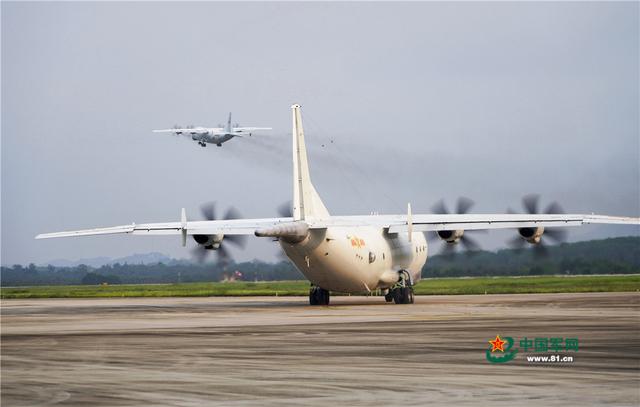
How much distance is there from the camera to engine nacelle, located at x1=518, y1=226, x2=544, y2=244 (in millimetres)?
51094

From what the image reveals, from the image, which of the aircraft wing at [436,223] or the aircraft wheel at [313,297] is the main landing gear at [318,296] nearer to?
the aircraft wheel at [313,297]

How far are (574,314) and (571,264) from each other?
3586 centimetres

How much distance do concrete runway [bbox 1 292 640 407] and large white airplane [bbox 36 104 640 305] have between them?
368 inches

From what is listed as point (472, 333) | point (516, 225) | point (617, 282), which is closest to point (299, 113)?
point (516, 225)

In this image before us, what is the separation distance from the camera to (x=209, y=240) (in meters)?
51.8

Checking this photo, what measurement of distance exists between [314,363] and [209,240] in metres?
32.1

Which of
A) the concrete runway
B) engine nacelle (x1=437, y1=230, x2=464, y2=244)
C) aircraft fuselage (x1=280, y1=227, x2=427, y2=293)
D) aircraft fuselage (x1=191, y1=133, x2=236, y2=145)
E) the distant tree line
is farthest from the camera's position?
aircraft fuselage (x1=191, y1=133, x2=236, y2=145)

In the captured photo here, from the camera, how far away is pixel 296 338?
26.9 meters

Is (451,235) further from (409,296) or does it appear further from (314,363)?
(314,363)

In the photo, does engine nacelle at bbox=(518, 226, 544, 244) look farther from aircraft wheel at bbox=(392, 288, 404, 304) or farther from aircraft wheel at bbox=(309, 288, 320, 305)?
aircraft wheel at bbox=(309, 288, 320, 305)

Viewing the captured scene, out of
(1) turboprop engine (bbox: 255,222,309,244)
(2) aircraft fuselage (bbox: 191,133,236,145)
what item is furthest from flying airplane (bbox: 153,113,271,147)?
(1) turboprop engine (bbox: 255,222,309,244)

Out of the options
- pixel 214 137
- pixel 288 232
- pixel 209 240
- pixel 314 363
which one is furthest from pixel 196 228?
pixel 214 137

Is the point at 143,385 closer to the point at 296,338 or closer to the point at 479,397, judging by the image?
the point at 479,397

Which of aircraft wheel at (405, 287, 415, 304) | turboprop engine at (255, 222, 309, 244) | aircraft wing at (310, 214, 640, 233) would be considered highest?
aircraft wing at (310, 214, 640, 233)
